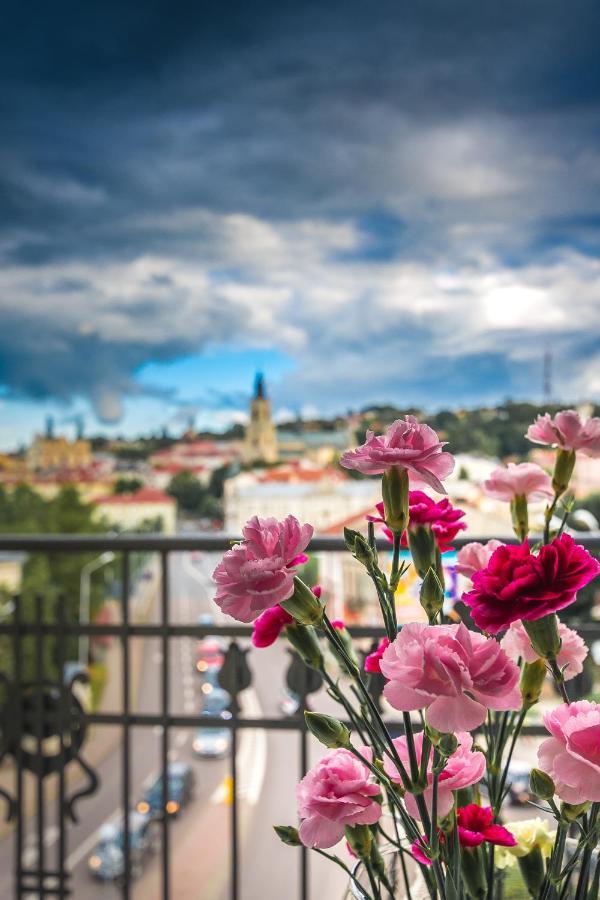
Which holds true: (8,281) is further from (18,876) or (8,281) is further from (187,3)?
(18,876)

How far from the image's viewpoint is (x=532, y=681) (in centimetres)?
46

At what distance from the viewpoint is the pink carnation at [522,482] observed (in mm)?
530

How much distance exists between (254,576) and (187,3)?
1081 cm

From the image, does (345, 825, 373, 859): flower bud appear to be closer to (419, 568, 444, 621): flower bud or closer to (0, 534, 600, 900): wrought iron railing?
(419, 568, 444, 621): flower bud

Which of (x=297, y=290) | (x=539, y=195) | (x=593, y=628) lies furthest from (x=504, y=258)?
(x=593, y=628)

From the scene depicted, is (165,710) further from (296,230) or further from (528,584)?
(296,230)

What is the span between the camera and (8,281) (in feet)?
69.1

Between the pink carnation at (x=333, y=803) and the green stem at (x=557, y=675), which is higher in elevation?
the green stem at (x=557, y=675)

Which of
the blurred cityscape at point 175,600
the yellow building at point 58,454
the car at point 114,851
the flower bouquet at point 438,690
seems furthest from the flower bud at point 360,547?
the yellow building at point 58,454

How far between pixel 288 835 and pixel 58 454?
56.9 ft

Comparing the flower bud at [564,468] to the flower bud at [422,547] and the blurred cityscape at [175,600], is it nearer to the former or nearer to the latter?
the flower bud at [422,547]

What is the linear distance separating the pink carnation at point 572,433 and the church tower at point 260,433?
1358cm

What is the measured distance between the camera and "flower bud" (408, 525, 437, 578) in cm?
45

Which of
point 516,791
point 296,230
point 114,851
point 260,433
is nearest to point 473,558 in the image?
point 516,791
